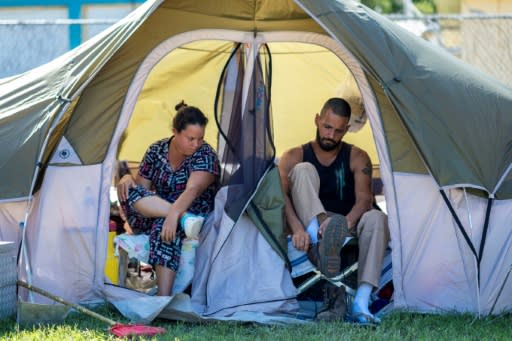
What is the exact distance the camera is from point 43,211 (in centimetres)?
521

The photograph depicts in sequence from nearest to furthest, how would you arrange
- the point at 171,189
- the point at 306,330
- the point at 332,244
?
the point at 306,330, the point at 332,244, the point at 171,189

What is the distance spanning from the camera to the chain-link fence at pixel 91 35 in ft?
30.1

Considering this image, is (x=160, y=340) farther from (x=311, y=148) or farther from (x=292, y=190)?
(x=311, y=148)

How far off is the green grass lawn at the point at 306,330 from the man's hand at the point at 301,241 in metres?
0.55

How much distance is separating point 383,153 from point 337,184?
0.57m

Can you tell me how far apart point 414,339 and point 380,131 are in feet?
4.01

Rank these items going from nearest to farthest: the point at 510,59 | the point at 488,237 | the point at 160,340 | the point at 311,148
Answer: the point at 160,340, the point at 488,237, the point at 311,148, the point at 510,59

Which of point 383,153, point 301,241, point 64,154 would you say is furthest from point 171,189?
point 383,153

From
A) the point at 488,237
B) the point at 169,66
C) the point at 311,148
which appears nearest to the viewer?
the point at 488,237

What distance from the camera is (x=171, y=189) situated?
18.5ft

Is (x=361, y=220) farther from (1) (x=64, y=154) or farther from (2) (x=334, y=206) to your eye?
(1) (x=64, y=154)

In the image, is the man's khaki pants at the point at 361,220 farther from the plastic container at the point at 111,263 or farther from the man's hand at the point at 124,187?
the plastic container at the point at 111,263

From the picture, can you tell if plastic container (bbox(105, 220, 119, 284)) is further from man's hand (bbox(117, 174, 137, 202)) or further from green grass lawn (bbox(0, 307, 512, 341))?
green grass lawn (bbox(0, 307, 512, 341))

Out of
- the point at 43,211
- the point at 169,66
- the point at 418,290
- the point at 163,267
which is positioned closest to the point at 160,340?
the point at 163,267
